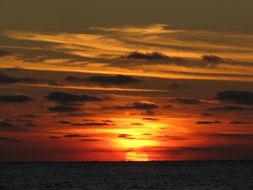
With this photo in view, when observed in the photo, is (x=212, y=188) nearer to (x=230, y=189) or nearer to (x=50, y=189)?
(x=230, y=189)

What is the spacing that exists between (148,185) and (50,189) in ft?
50.2

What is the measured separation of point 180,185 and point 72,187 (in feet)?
52.0

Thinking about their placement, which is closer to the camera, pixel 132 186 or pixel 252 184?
pixel 132 186

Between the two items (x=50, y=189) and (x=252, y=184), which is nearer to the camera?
(x=50, y=189)

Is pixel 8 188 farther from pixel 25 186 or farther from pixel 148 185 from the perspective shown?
pixel 148 185

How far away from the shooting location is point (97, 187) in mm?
116500

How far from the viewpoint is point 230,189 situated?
368ft

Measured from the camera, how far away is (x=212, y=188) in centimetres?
11338

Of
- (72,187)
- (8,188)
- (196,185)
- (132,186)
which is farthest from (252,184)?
(8,188)

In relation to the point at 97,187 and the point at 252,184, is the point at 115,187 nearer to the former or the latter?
the point at 97,187

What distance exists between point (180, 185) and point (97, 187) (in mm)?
12327

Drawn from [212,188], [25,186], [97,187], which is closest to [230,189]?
[212,188]

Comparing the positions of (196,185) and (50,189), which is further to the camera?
(196,185)

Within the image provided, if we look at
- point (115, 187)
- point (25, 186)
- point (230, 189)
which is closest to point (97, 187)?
point (115, 187)
